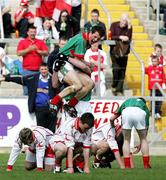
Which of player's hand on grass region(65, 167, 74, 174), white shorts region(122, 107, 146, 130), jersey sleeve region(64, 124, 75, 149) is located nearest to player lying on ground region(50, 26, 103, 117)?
jersey sleeve region(64, 124, 75, 149)

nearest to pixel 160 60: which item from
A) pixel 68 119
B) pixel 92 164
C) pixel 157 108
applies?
Result: pixel 157 108

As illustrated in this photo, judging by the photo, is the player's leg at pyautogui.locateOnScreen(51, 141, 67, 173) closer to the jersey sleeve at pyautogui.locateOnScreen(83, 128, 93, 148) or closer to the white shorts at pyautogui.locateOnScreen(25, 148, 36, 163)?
the jersey sleeve at pyautogui.locateOnScreen(83, 128, 93, 148)

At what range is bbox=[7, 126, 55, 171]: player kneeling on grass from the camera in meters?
19.5

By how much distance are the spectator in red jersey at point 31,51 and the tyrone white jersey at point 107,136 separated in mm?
5679

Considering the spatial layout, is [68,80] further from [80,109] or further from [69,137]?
[69,137]

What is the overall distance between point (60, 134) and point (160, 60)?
9085 millimetres

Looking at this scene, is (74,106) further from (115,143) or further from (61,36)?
(61,36)

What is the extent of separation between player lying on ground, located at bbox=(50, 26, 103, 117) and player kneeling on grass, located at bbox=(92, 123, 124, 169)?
115 cm

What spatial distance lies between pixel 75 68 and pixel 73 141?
134 centimetres

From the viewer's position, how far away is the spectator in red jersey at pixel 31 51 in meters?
26.6

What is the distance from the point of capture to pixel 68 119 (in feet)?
65.2

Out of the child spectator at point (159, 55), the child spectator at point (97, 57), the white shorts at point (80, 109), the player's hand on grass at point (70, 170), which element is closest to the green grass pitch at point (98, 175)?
the player's hand on grass at point (70, 170)

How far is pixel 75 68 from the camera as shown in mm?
19828

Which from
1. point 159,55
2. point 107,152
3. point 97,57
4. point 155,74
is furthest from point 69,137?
point 159,55
